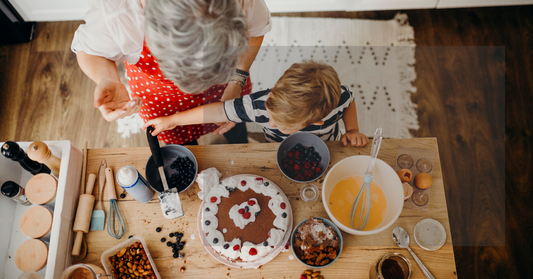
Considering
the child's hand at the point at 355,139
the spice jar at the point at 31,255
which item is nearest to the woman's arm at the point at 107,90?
the spice jar at the point at 31,255

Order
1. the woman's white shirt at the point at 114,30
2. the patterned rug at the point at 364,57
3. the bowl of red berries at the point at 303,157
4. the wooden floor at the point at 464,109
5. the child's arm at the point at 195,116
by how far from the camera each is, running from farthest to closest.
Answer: the patterned rug at the point at 364,57, the wooden floor at the point at 464,109, the child's arm at the point at 195,116, the bowl of red berries at the point at 303,157, the woman's white shirt at the point at 114,30

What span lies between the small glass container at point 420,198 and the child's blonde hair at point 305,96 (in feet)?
1.34

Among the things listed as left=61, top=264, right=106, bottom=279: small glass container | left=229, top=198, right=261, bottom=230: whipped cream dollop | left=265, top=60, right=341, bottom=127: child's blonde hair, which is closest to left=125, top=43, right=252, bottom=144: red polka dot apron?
left=265, top=60, right=341, bottom=127: child's blonde hair

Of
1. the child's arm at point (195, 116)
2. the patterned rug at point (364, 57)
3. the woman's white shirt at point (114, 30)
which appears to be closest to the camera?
the woman's white shirt at point (114, 30)

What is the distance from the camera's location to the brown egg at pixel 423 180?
0.95m

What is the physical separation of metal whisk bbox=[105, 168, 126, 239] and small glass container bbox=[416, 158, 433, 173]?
1.02 meters

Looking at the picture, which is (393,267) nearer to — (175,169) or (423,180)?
(423,180)

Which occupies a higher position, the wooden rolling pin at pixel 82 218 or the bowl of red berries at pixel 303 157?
the bowl of red berries at pixel 303 157

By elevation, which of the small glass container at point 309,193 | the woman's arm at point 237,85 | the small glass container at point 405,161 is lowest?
the small glass container at point 309,193

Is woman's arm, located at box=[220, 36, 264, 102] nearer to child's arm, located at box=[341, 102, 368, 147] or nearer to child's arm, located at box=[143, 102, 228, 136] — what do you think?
child's arm, located at box=[143, 102, 228, 136]

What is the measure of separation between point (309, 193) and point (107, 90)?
71 centimetres

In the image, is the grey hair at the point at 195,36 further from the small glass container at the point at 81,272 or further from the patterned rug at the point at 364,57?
the patterned rug at the point at 364,57

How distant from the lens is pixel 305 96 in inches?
38.5

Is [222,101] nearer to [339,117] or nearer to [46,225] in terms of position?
[339,117]
